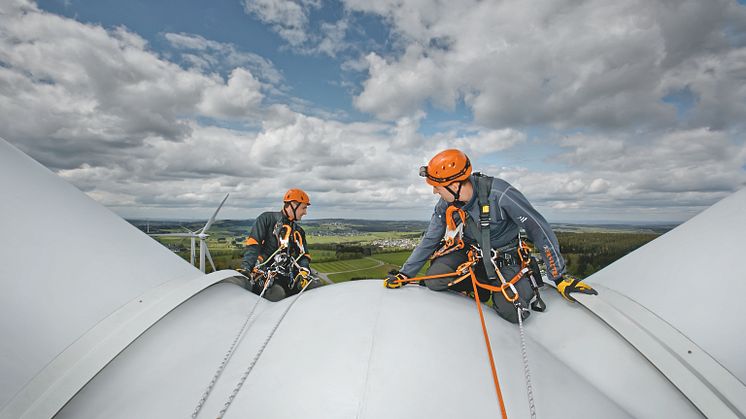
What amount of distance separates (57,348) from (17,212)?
1.56 m

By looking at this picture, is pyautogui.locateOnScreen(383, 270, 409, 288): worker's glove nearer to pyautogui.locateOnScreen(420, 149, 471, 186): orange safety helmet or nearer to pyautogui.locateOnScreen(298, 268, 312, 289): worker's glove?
pyautogui.locateOnScreen(420, 149, 471, 186): orange safety helmet

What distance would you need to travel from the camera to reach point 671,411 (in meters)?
3.32

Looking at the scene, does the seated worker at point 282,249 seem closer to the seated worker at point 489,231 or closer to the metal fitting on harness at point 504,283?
the seated worker at point 489,231

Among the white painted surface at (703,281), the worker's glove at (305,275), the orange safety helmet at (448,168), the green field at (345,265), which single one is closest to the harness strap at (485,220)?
the orange safety helmet at (448,168)

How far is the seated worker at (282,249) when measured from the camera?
841 cm

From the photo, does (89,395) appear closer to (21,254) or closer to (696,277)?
(21,254)

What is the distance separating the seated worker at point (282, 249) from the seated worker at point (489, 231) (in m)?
4.04

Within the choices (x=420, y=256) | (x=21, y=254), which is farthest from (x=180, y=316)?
(x=420, y=256)

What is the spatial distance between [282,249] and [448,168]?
17.1 feet

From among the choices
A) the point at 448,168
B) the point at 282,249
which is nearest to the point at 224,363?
the point at 448,168

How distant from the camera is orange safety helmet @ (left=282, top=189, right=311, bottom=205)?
927cm

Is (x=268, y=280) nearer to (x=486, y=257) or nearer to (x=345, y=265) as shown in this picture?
(x=486, y=257)

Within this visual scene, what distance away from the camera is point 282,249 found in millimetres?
8586

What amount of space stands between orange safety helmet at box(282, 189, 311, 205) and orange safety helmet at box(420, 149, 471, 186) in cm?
499
